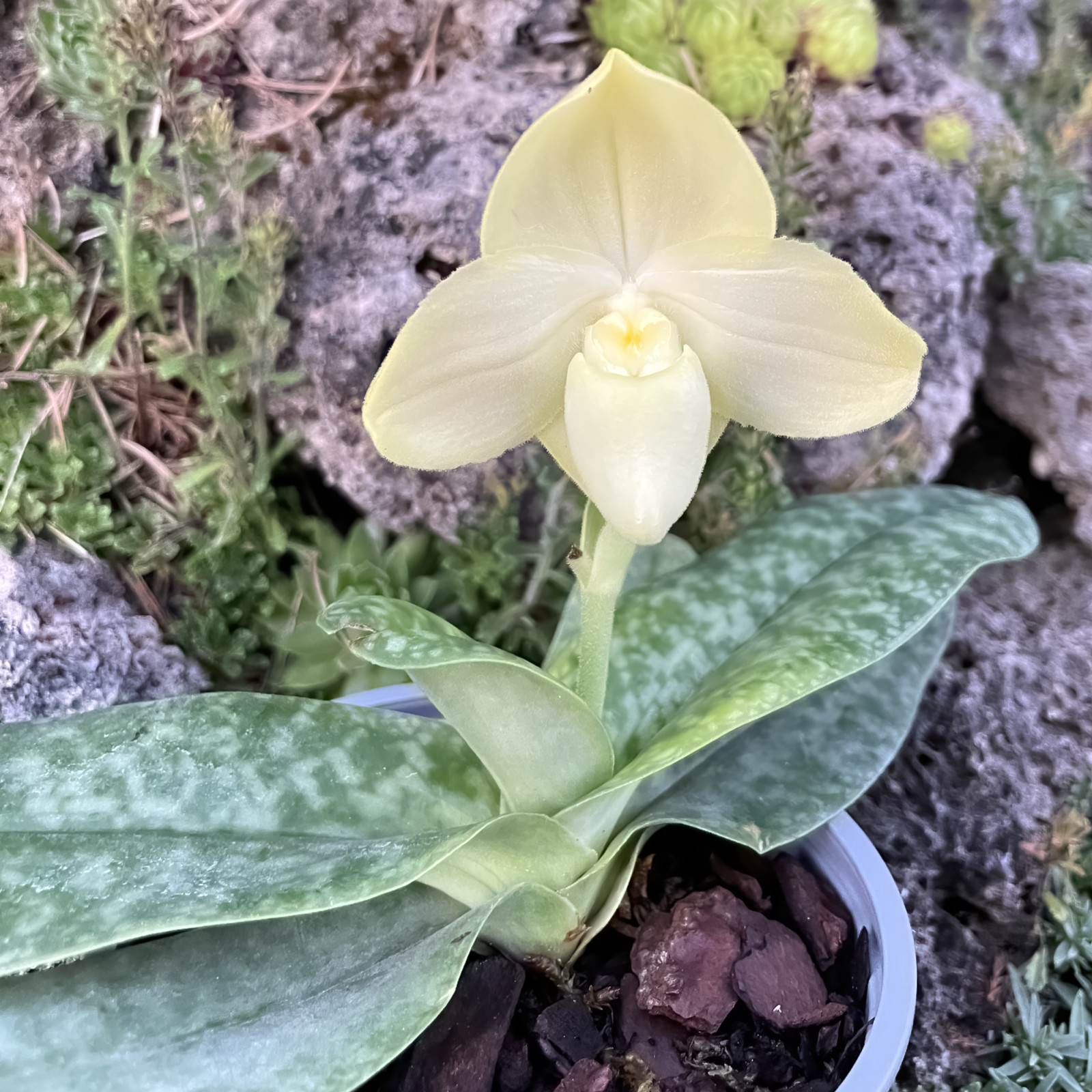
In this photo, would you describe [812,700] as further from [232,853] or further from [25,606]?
[25,606]

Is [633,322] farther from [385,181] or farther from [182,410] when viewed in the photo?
[182,410]

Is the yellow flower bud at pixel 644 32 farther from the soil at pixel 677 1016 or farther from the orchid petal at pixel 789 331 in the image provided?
the soil at pixel 677 1016

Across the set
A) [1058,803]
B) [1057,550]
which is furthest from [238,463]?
[1057,550]

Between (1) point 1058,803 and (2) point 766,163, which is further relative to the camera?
(2) point 766,163

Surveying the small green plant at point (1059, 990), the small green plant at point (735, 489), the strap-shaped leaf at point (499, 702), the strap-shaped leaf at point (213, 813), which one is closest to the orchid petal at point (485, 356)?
the strap-shaped leaf at point (499, 702)

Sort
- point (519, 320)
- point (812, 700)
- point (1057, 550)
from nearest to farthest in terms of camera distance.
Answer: point (519, 320) → point (812, 700) → point (1057, 550)

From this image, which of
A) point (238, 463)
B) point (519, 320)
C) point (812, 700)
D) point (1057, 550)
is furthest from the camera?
point (1057, 550)

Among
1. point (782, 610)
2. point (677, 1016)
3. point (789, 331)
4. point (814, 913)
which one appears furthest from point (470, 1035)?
point (789, 331)

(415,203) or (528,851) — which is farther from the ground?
(415,203)
